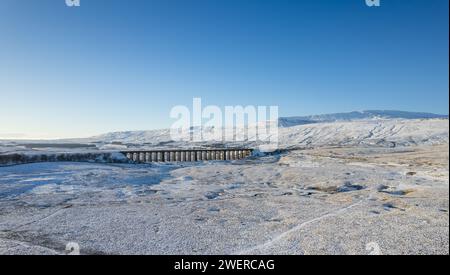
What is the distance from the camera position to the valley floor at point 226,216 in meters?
7.48

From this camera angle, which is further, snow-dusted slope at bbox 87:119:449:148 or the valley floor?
snow-dusted slope at bbox 87:119:449:148

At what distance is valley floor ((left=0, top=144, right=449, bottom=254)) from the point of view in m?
7.48

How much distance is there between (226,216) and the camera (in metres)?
10.4

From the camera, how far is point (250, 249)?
286 inches

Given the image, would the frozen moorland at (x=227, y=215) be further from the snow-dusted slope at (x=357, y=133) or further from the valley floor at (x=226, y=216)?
the snow-dusted slope at (x=357, y=133)

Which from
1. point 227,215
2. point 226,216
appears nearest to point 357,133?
point 227,215

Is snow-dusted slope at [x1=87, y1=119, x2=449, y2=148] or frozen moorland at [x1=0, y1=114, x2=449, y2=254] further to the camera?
snow-dusted slope at [x1=87, y1=119, x2=449, y2=148]

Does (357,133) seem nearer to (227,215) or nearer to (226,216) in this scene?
(227,215)

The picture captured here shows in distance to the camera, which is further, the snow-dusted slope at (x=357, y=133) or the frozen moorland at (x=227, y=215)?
the snow-dusted slope at (x=357, y=133)

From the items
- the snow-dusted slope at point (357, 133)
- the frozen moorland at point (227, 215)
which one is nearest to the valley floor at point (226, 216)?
the frozen moorland at point (227, 215)

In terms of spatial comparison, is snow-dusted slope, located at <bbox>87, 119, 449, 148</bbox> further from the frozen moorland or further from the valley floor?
the valley floor

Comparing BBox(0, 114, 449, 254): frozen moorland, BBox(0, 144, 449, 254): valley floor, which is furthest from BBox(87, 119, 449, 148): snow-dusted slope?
BBox(0, 144, 449, 254): valley floor
